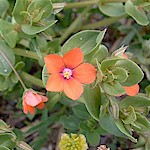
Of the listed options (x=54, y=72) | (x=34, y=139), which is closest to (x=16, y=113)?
(x=34, y=139)

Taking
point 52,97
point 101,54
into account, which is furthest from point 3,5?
point 101,54

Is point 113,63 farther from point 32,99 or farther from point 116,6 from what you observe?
point 116,6

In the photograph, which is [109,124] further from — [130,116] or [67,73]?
[67,73]

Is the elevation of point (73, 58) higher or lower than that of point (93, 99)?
higher

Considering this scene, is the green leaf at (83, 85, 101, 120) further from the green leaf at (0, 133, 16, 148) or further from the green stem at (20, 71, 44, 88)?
the green stem at (20, 71, 44, 88)

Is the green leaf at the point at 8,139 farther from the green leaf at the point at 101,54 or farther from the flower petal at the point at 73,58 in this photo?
the green leaf at the point at 101,54

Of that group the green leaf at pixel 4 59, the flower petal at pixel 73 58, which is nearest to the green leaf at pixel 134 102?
the flower petal at pixel 73 58
